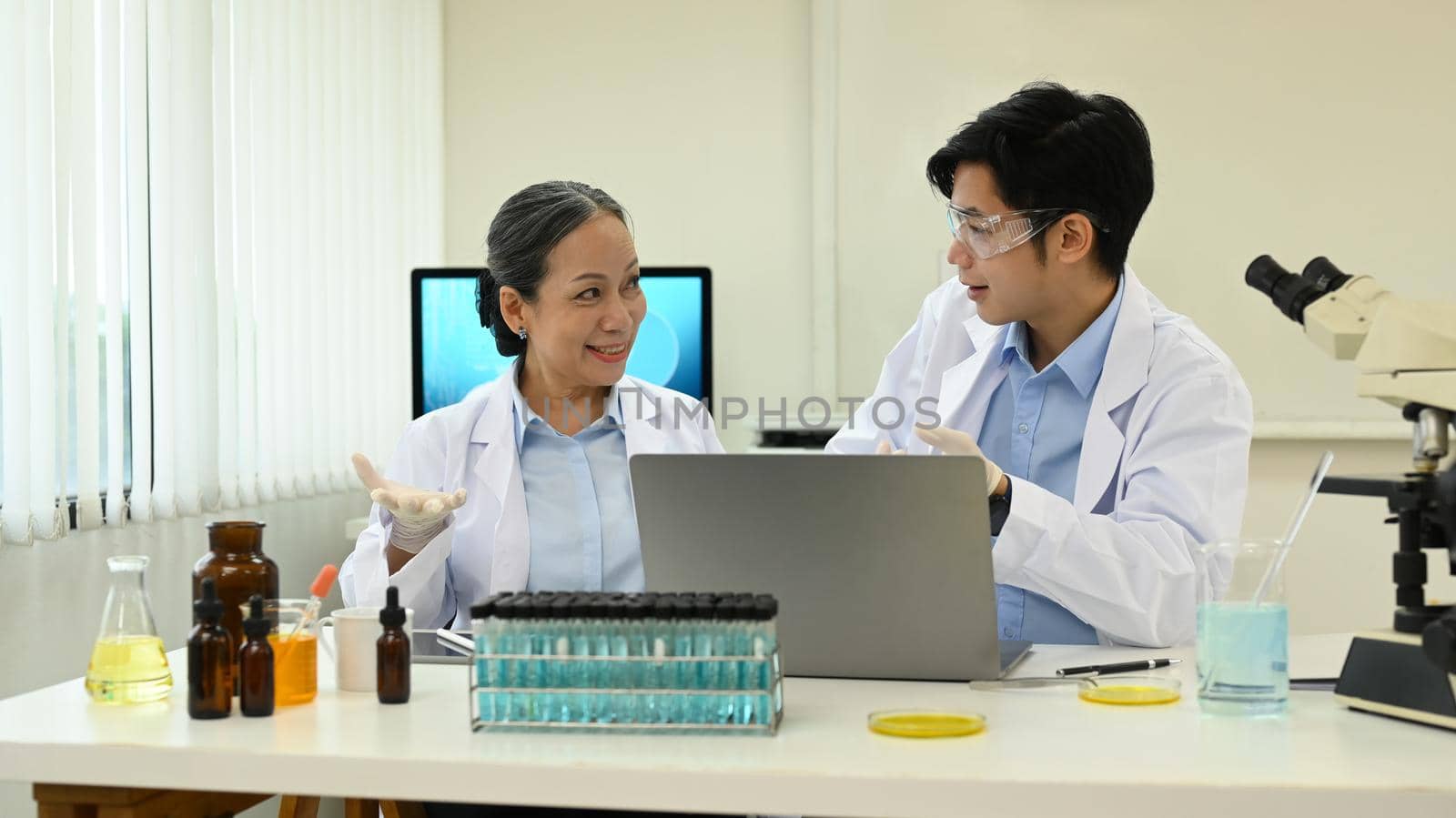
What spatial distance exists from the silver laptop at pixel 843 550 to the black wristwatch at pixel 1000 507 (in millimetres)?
214

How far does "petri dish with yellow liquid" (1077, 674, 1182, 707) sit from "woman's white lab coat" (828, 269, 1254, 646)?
20 centimetres

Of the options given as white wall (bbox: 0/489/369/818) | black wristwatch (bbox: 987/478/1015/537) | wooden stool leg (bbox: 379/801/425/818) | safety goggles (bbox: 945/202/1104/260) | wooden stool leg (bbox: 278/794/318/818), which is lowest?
wooden stool leg (bbox: 278/794/318/818)

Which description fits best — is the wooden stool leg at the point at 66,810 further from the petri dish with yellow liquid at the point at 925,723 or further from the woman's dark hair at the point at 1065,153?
the woman's dark hair at the point at 1065,153

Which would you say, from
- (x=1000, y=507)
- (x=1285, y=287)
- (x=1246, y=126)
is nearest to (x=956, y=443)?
(x=1000, y=507)

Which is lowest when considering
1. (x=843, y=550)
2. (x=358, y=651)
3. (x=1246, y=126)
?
(x=358, y=651)

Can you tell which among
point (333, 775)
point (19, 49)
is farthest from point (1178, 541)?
point (19, 49)

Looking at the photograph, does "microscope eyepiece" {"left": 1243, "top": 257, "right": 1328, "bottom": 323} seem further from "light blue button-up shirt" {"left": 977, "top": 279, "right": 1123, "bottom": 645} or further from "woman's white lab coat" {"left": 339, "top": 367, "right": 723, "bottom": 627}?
"woman's white lab coat" {"left": 339, "top": 367, "right": 723, "bottom": 627}

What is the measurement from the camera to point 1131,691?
1.29 meters

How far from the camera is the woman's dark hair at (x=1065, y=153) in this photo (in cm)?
193

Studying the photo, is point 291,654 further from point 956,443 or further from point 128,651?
point 956,443

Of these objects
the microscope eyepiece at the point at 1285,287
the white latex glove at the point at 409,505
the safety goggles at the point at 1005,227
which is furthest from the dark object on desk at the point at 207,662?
the safety goggles at the point at 1005,227

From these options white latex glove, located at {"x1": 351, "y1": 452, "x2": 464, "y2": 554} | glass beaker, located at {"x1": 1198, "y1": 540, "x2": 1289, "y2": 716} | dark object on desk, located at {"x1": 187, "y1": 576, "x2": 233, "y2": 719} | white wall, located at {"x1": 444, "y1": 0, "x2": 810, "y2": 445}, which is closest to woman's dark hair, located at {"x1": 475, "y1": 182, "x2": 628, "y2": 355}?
white latex glove, located at {"x1": 351, "y1": 452, "x2": 464, "y2": 554}

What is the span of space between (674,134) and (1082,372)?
2093mm

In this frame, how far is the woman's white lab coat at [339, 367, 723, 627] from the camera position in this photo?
1798 millimetres
